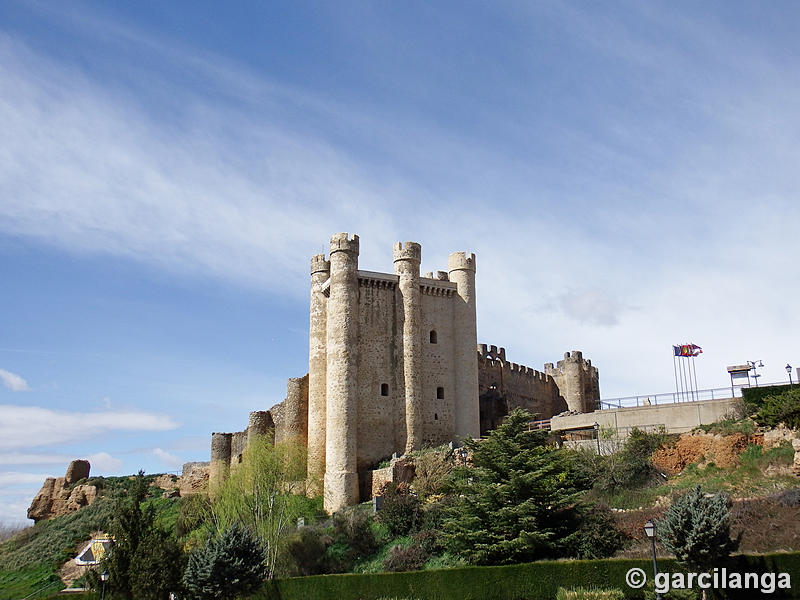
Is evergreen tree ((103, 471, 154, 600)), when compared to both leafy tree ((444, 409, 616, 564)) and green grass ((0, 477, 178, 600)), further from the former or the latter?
green grass ((0, 477, 178, 600))

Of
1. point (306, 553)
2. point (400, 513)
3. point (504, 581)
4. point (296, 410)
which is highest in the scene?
point (296, 410)

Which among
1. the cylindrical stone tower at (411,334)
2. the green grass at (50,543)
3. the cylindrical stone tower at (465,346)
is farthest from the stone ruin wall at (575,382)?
the green grass at (50,543)

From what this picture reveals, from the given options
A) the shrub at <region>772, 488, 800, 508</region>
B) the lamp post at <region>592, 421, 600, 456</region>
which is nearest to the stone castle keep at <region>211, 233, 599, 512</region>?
the lamp post at <region>592, 421, 600, 456</region>

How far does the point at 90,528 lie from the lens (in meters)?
47.0

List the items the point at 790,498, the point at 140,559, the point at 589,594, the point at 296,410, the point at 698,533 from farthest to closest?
1. the point at 296,410
2. the point at 140,559
3. the point at 790,498
4. the point at 589,594
5. the point at 698,533

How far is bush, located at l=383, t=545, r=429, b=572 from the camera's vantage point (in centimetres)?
2775

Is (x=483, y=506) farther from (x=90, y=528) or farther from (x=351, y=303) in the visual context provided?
(x=90, y=528)

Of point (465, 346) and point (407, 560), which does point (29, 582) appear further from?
point (465, 346)

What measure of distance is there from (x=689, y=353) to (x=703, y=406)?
9698mm

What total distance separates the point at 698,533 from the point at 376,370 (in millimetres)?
22393

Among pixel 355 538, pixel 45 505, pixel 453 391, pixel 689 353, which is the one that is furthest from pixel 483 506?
pixel 45 505

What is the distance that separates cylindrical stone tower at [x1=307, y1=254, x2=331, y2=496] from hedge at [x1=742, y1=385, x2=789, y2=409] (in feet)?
62.3

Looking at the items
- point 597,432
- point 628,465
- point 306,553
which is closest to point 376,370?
point 597,432

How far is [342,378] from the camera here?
39.5 metres
